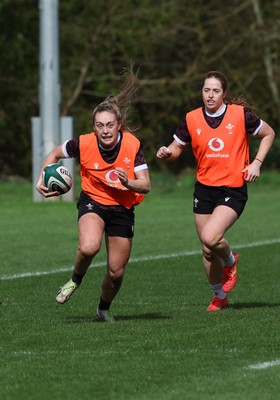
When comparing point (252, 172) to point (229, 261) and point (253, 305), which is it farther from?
point (253, 305)

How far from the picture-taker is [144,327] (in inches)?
362

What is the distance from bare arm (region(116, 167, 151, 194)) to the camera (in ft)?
29.2

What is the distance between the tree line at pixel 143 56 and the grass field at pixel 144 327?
15.1m

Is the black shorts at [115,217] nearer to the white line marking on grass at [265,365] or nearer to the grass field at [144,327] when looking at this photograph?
the grass field at [144,327]

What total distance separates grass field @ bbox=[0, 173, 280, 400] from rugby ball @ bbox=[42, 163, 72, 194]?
108 centimetres

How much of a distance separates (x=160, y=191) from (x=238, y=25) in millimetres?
8603

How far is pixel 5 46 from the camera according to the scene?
3297 cm

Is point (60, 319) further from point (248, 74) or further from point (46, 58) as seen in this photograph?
point (248, 74)

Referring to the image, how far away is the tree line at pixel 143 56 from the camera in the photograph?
109ft

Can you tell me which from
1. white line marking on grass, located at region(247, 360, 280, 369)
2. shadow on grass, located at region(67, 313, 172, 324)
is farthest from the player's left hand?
white line marking on grass, located at region(247, 360, 280, 369)

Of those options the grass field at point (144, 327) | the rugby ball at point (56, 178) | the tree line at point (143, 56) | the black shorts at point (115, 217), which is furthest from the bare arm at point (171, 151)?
the tree line at point (143, 56)

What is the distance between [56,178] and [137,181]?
2.33ft

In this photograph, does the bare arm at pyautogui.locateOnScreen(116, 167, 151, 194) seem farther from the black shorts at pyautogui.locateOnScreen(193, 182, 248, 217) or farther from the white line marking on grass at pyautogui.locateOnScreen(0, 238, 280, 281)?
the white line marking on grass at pyautogui.locateOnScreen(0, 238, 280, 281)

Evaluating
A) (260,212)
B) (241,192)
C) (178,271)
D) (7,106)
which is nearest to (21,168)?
(7,106)
